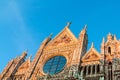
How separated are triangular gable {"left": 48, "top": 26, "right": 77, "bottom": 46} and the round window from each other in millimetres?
2597

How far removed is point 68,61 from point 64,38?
17.1 ft

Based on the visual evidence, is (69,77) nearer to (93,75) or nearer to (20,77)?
(93,75)

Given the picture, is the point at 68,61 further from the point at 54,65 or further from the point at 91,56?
the point at 91,56

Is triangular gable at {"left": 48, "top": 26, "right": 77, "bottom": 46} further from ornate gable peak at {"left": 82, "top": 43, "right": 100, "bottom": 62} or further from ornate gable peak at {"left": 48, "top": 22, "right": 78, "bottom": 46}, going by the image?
ornate gable peak at {"left": 82, "top": 43, "right": 100, "bottom": 62}

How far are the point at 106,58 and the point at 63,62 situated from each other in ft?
15.9

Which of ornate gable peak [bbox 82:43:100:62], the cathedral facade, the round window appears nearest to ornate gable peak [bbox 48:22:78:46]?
the cathedral facade

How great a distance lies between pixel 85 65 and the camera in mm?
21094

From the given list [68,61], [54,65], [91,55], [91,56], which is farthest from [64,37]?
[91,56]

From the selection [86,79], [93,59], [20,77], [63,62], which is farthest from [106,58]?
[20,77]

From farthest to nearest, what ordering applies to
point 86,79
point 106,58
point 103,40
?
1. point 103,40
2. point 106,58
3. point 86,79

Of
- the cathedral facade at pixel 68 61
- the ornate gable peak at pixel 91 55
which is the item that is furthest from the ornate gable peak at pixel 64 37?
the ornate gable peak at pixel 91 55

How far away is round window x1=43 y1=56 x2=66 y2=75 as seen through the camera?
22.7 meters

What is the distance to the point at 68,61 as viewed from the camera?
897 inches

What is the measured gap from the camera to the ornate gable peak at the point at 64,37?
26.6m
